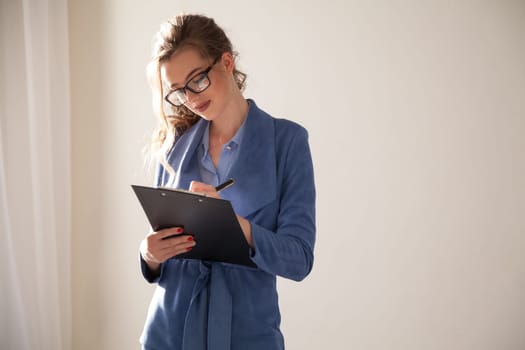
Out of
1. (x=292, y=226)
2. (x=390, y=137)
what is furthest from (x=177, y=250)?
(x=390, y=137)

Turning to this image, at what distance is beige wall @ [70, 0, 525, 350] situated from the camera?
2.09 metres

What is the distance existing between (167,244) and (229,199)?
18 cm

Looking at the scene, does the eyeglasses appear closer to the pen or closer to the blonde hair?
the blonde hair

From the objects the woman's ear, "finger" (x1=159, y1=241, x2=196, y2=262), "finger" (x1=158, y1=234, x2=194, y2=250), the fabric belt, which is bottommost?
the fabric belt

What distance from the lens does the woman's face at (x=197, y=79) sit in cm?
121

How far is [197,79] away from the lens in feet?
4.00

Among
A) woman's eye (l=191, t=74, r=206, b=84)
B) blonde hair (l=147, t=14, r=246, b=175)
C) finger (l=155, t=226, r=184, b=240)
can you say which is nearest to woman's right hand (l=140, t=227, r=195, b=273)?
finger (l=155, t=226, r=184, b=240)

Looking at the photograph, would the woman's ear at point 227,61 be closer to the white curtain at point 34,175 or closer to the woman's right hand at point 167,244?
the woman's right hand at point 167,244

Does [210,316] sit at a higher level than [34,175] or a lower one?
lower

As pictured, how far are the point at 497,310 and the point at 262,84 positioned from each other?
1255 millimetres

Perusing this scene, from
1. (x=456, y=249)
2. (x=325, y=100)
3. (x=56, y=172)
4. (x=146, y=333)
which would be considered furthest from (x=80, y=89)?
(x=456, y=249)

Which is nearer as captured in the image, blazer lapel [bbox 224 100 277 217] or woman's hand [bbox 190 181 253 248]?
woman's hand [bbox 190 181 253 248]

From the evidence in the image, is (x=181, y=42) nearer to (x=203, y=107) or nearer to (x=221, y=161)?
(x=203, y=107)

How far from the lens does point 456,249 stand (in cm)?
214
